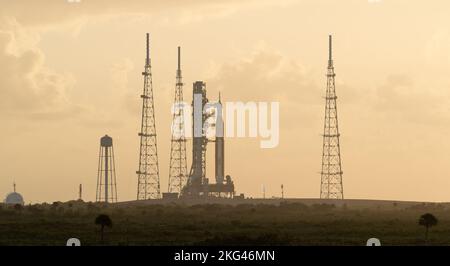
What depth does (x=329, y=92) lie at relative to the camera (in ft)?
433

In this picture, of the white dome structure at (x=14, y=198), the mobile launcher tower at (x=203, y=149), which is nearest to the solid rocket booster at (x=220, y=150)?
the mobile launcher tower at (x=203, y=149)

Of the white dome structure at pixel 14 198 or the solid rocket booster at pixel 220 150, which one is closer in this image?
the solid rocket booster at pixel 220 150

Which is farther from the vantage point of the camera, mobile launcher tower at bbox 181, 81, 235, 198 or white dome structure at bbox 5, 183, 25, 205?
white dome structure at bbox 5, 183, 25, 205

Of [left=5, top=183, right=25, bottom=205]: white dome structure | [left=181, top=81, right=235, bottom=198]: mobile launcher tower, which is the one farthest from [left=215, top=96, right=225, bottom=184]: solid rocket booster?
[left=5, top=183, right=25, bottom=205]: white dome structure

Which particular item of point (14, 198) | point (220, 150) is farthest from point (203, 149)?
point (14, 198)

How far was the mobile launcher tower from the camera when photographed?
159m

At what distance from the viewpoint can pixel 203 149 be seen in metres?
161

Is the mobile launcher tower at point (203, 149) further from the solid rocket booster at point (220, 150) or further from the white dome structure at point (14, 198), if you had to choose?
the white dome structure at point (14, 198)

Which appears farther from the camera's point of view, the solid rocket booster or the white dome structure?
the white dome structure

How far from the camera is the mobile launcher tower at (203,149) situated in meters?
159

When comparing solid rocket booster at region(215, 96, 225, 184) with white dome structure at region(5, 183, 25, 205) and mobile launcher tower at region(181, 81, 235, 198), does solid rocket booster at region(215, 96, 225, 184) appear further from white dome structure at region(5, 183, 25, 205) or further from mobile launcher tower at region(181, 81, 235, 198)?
white dome structure at region(5, 183, 25, 205)
